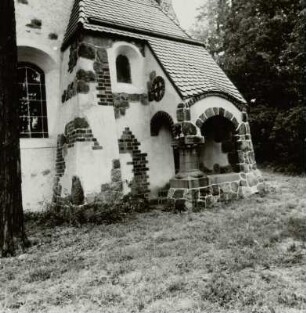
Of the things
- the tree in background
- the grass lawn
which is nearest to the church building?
the grass lawn

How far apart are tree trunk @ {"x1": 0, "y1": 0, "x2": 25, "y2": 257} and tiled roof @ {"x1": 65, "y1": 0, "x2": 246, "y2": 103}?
3089 mm

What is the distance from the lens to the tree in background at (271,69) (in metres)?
13.4

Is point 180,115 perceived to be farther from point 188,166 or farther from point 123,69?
point 123,69

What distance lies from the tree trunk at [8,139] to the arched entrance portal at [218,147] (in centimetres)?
593

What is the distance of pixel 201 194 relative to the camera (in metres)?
8.07

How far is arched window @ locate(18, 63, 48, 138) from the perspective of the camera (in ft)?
28.6

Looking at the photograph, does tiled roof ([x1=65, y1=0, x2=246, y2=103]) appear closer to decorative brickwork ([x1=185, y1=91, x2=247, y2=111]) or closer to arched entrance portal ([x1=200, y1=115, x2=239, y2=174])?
decorative brickwork ([x1=185, y1=91, x2=247, y2=111])

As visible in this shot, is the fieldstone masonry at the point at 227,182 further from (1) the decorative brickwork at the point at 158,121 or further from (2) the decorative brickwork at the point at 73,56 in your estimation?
(2) the decorative brickwork at the point at 73,56

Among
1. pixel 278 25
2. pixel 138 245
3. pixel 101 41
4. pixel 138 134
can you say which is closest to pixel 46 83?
pixel 101 41

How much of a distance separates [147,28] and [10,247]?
23.0ft

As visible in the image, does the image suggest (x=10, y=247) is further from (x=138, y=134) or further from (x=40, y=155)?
(x=138, y=134)

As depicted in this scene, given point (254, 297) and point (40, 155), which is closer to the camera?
point (254, 297)

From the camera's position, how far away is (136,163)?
29.2 feet

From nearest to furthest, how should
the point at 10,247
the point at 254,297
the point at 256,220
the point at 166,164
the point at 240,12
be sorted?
the point at 254,297 < the point at 10,247 < the point at 256,220 < the point at 166,164 < the point at 240,12
